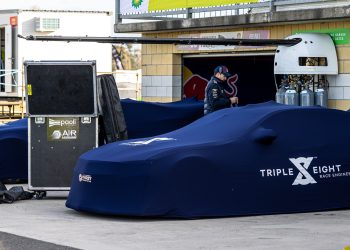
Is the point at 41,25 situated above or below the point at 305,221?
above

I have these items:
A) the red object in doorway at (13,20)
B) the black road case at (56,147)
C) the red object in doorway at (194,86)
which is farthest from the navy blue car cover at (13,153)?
the red object in doorway at (13,20)

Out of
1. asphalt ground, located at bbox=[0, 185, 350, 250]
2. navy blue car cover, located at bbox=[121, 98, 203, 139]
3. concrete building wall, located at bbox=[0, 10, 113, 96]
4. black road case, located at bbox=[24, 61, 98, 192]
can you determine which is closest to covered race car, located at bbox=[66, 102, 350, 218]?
asphalt ground, located at bbox=[0, 185, 350, 250]

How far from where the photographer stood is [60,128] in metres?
14.1

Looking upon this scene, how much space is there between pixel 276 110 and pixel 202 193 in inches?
56.3

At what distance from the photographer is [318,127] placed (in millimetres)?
→ 12391

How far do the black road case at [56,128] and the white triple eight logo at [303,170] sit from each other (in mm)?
3148

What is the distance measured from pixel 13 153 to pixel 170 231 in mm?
5753

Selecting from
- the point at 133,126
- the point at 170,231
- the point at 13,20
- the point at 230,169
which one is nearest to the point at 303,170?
the point at 230,169

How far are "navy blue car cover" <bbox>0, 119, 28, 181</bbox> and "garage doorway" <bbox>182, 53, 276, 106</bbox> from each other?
20.0 feet

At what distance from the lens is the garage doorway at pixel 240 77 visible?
21.3m

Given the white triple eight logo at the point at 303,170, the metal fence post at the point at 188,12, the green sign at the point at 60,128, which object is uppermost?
the metal fence post at the point at 188,12

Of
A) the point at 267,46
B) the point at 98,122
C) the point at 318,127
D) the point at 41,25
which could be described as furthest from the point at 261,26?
the point at 41,25

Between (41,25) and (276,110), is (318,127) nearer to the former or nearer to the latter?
(276,110)

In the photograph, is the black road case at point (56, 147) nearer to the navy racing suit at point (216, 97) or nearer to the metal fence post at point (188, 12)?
the navy racing suit at point (216, 97)
